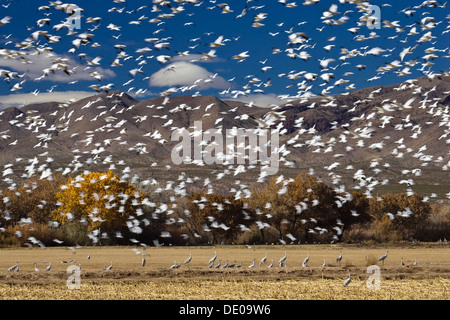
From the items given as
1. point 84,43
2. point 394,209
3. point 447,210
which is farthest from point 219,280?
point 447,210

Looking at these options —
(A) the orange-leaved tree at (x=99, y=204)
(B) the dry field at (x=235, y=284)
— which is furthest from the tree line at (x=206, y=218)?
(B) the dry field at (x=235, y=284)

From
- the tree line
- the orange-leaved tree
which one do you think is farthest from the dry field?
the orange-leaved tree

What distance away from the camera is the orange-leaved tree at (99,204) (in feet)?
282

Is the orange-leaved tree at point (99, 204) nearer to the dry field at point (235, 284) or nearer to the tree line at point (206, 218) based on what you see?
the tree line at point (206, 218)

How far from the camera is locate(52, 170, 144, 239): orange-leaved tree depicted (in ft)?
282

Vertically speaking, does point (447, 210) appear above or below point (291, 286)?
below

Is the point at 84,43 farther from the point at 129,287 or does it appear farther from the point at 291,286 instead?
the point at 291,286

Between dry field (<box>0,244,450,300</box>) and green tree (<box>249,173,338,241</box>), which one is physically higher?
dry field (<box>0,244,450,300</box>)

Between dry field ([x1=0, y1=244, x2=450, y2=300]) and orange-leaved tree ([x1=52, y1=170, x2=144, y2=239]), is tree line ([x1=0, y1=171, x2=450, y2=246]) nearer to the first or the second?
orange-leaved tree ([x1=52, y1=170, x2=144, y2=239])

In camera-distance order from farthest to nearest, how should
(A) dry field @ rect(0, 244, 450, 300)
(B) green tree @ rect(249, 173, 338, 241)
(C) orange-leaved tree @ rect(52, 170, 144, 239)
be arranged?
(B) green tree @ rect(249, 173, 338, 241) → (C) orange-leaved tree @ rect(52, 170, 144, 239) → (A) dry field @ rect(0, 244, 450, 300)

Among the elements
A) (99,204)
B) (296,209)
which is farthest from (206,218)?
(99,204)

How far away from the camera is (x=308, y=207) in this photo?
96.4 metres
